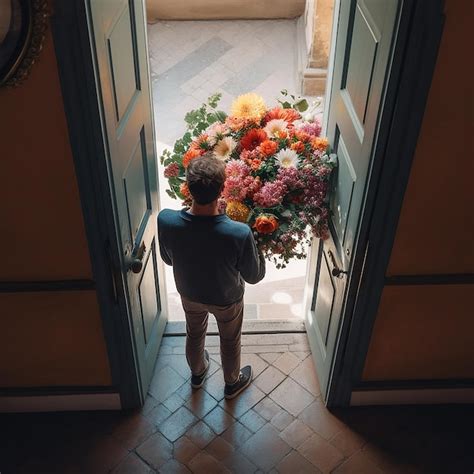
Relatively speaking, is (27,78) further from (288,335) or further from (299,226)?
(288,335)

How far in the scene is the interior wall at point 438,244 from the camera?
98.5 inches

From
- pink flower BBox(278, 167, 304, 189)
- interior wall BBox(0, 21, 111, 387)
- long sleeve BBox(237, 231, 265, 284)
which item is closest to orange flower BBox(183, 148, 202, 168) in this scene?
pink flower BBox(278, 167, 304, 189)

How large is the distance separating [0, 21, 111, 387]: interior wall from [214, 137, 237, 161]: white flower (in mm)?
908

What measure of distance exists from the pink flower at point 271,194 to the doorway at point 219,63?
336 cm

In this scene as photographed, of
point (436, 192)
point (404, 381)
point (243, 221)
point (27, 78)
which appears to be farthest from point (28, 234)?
point (404, 381)

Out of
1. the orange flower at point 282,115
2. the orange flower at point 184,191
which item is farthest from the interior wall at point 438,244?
the orange flower at point 184,191

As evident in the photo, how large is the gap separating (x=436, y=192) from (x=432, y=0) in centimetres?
90

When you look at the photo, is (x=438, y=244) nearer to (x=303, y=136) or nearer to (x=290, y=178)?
(x=290, y=178)

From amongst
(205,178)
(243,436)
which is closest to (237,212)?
(205,178)

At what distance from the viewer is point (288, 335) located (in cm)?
434

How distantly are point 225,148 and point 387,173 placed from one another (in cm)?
103

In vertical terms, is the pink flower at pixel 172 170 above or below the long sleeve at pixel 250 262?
above

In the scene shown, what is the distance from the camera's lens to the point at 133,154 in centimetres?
320

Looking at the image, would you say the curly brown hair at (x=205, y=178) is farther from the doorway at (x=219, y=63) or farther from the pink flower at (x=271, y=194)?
the doorway at (x=219, y=63)
